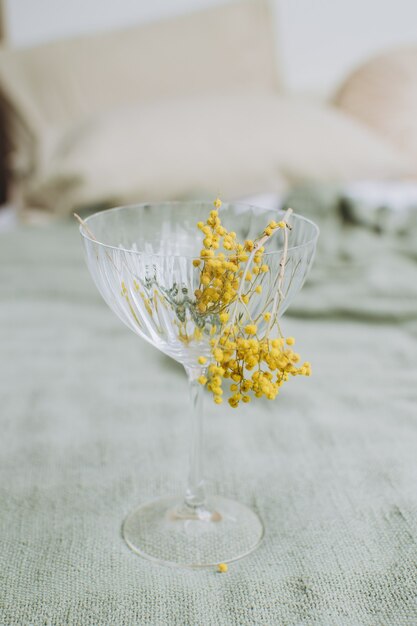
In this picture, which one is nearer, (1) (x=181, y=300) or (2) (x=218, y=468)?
(1) (x=181, y=300)

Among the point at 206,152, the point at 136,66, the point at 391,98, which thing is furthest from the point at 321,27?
the point at 206,152

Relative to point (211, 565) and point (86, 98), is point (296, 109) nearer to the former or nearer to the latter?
point (86, 98)

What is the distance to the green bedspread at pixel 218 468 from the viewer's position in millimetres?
463

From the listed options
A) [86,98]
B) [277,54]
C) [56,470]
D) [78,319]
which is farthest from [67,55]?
[56,470]

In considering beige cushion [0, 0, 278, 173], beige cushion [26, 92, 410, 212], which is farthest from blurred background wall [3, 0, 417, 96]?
beige cushion [26, 92, 410, 212]

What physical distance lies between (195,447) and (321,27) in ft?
6.62

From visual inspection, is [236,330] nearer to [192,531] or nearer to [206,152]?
[192,531]

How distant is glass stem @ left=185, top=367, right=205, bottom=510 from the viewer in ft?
1.76

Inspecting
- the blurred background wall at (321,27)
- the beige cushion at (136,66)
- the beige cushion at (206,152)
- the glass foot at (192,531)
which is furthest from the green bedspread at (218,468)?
the blurred background wall at (321,27)

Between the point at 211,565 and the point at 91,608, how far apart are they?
3.4 inches

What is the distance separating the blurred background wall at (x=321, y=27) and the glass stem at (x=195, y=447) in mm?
1818

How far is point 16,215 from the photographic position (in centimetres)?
159

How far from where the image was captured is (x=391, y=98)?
1.83 meters

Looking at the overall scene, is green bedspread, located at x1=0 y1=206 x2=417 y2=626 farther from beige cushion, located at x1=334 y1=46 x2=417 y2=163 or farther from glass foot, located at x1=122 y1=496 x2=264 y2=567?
beige cushion, located at x1=334 y1=46 x2=417 y2=163
